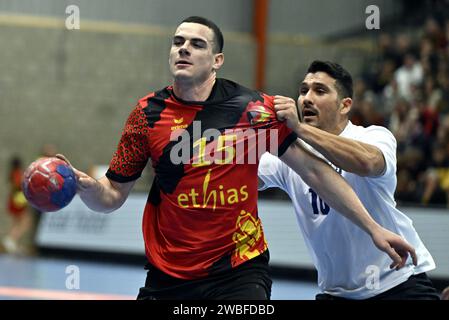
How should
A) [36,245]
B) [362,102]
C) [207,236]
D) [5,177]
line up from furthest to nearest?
1. [5,177]
2. [36,245]
3. [362,102]
4. [207,236]

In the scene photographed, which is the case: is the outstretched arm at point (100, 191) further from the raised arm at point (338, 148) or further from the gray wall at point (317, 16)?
the gray wall at point (317, 16)

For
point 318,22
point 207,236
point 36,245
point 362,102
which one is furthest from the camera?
point 318,22

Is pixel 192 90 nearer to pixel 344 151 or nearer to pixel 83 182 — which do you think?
pixel 83 182

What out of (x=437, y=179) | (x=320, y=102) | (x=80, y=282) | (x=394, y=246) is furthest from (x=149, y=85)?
(x=394, y=246)

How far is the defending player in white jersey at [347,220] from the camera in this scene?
5785 mm

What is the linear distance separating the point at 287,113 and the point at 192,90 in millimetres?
590

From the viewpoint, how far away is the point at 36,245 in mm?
18156

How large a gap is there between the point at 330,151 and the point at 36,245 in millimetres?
13700

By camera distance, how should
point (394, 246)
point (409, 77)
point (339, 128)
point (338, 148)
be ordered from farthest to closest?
1. point (409, 77)
2. point (339, 128)
3. point (338, 148)
4. point (394, 246)

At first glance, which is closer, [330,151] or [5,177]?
[330,151]

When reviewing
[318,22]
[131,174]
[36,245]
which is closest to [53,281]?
[36,245]

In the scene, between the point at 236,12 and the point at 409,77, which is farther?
the point at 236,12

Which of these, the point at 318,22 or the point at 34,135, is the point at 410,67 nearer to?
the point at 318,22

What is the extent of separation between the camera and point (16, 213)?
61.9 ft
